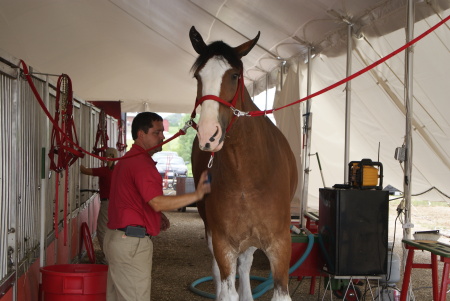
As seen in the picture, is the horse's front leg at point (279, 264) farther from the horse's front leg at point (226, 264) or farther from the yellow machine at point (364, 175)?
the yellow machine at point (364, 175)

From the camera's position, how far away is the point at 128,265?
2.97 m

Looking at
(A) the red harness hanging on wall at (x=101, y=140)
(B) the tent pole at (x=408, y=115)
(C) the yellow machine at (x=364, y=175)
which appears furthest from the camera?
(A) the red harness hanging on wall at (x=101, y=140)

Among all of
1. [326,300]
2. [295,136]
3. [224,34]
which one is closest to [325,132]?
[295,136]

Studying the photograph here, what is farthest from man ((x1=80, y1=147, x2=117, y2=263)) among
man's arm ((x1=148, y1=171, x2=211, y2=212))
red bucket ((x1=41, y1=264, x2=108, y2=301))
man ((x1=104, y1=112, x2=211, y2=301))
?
man's arm ((x1=148, y1=171, x2=211, y2=212))

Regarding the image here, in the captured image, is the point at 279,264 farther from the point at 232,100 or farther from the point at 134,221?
the point at 232,100

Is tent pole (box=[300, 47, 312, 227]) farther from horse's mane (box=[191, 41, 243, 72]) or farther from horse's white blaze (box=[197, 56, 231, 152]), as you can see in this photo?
horse's white blaze (box=[197, 56, 231, 152])

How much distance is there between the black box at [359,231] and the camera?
394 cm

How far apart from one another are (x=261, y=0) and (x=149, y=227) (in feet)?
10.8

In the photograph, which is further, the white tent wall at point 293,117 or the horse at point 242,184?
the white tent wall at point 293,117

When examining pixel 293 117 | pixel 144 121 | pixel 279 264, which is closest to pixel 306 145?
pixel 293 117

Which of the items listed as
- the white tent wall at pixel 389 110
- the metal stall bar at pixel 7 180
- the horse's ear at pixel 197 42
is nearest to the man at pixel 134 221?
the metal stall bar at pixel 7 180

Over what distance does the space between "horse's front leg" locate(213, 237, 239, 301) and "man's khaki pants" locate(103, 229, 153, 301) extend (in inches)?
18.8

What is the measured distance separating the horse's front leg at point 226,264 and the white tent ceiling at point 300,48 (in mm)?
2411

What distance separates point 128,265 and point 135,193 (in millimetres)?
421
